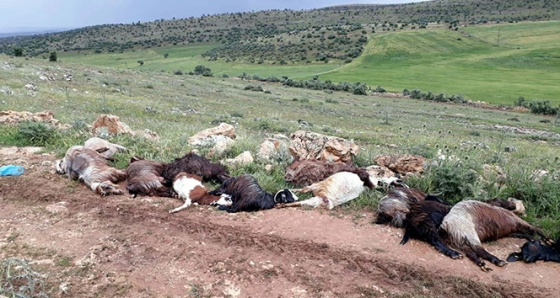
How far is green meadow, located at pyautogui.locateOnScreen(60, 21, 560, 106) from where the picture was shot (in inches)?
1714

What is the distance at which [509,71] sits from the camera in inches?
2125

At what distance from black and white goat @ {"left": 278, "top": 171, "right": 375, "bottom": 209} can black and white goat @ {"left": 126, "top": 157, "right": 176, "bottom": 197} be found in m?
1.91

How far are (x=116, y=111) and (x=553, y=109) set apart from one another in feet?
100

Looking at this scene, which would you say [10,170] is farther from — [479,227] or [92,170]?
[479,227]

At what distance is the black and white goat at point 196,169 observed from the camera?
6605 millimetres

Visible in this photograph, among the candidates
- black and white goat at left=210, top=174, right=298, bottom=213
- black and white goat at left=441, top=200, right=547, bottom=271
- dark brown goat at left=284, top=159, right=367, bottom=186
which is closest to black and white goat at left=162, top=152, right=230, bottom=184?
black and white goat at left=210, top=174, right=298, bottom=213

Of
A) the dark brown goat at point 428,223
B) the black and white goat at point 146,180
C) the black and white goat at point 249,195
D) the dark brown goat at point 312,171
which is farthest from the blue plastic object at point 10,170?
the dark brown goat at point 428,223

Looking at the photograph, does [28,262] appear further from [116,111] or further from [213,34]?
[213,34]

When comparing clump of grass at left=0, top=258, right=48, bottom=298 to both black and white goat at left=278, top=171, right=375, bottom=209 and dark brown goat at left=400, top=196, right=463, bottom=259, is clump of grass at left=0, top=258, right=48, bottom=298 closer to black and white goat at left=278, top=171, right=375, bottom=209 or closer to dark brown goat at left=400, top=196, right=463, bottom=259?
black and white goat at left=278, top=171, right=375, bottom=209

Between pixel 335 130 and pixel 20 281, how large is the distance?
42.8 feet

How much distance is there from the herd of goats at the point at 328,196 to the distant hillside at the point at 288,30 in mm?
61390

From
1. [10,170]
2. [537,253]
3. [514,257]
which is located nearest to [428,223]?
[514,257]

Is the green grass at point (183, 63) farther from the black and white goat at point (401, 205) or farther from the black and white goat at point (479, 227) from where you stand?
the black and white goat at point (479, 227)

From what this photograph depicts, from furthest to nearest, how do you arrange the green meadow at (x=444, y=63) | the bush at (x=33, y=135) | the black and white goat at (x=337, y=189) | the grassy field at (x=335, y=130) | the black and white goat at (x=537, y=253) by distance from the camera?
the green meadow at (x=444, y=63) → the bush at (x=33, y=135) → the grassy field at (x=335, y=130) → the black and white goat at (x=337, y=189) → the black and white goat at (x=537, y=253)
